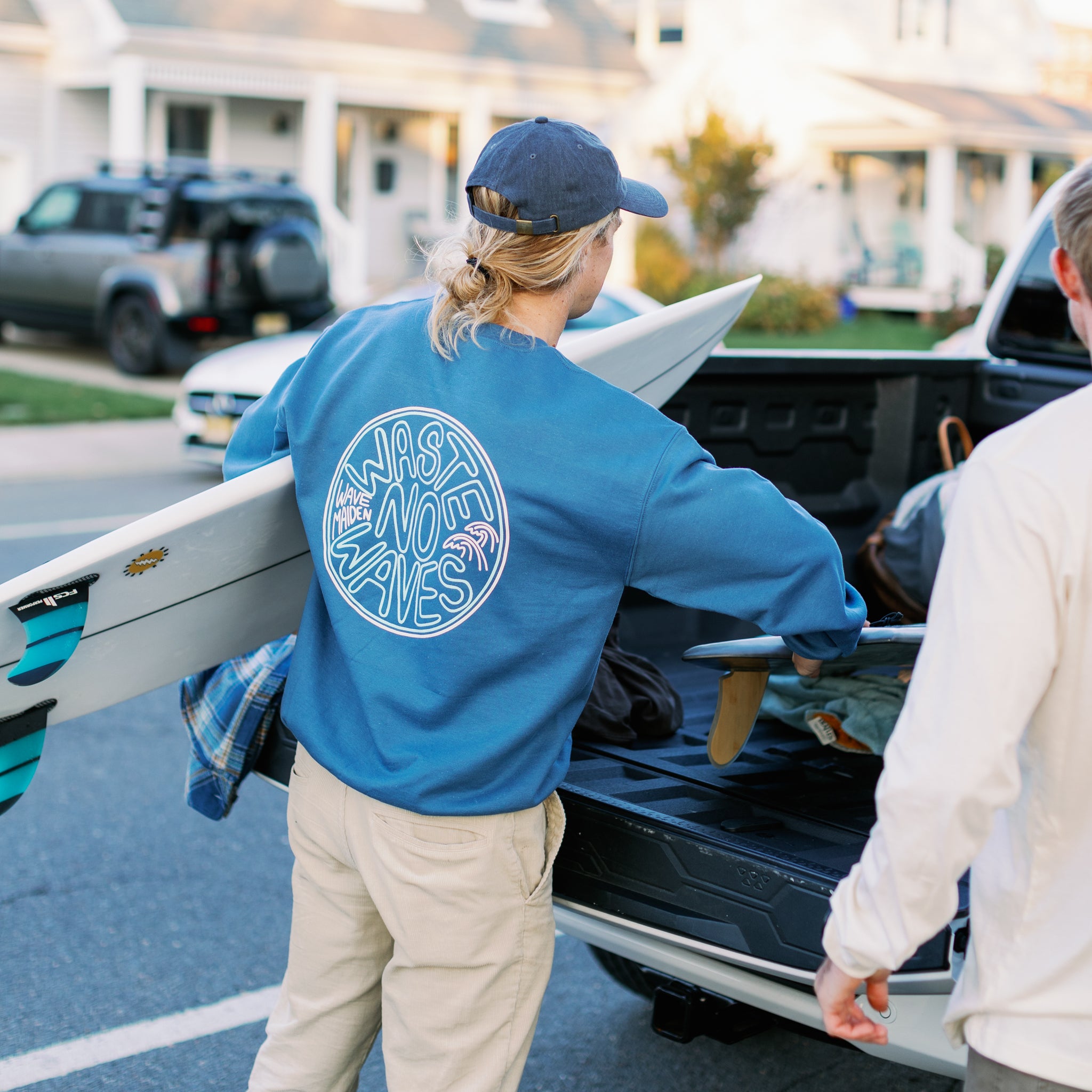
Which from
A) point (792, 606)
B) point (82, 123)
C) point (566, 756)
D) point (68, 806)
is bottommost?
point (68, 806)

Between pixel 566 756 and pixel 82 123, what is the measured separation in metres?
21.7

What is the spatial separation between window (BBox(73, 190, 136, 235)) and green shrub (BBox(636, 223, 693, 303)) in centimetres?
1018

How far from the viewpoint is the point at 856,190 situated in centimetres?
2991

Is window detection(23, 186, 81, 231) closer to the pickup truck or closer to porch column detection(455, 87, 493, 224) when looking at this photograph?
porch column detection(455, 87, 493, 224)

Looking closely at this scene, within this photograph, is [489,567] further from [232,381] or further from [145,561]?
[232,381]

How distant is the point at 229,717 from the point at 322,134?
20686 mm

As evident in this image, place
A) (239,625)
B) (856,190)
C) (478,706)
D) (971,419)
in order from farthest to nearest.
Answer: (856,190) < (971,419) < (239,625) < (478,706)

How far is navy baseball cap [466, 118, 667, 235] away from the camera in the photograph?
6.84 ft

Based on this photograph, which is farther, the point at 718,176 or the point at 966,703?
the point at 718,176

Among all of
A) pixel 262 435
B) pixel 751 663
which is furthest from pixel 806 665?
pixel 262 435

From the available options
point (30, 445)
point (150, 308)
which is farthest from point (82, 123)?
point (30, 445)

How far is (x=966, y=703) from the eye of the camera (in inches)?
60.2

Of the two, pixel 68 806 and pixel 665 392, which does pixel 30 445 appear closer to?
pixel 68 806

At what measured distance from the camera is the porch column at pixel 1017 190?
97.5 ft
